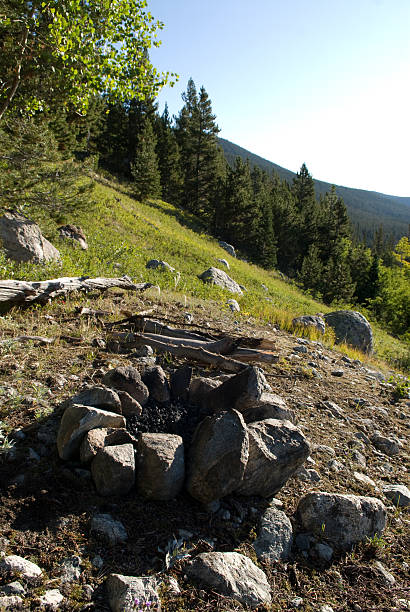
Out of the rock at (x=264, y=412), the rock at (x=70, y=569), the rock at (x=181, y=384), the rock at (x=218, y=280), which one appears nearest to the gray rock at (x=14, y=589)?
the rock at (x=70, y=569)

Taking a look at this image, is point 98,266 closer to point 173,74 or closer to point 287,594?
point 173,74

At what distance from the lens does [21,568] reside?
1.91 metres

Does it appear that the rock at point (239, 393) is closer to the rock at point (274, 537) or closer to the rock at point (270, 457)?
the rock at point (270, 457)

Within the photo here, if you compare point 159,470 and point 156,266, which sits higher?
point 159,470

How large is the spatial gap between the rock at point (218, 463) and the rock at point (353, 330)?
1077cm

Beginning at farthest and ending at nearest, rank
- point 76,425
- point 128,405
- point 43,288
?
point 43,288
point 128,405
point 76,425

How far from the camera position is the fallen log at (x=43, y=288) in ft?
17.2

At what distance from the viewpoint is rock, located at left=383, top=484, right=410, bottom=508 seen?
11.3ft

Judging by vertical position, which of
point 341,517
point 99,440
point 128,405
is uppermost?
point 128,405

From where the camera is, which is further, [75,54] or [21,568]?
[75,54]

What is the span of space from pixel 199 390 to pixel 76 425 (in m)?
1.29

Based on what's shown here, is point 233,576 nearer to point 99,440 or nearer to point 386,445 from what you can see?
point 99,440

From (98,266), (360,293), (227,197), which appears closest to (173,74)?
(98,266)

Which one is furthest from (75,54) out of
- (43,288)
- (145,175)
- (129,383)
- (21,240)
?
(145,175)
